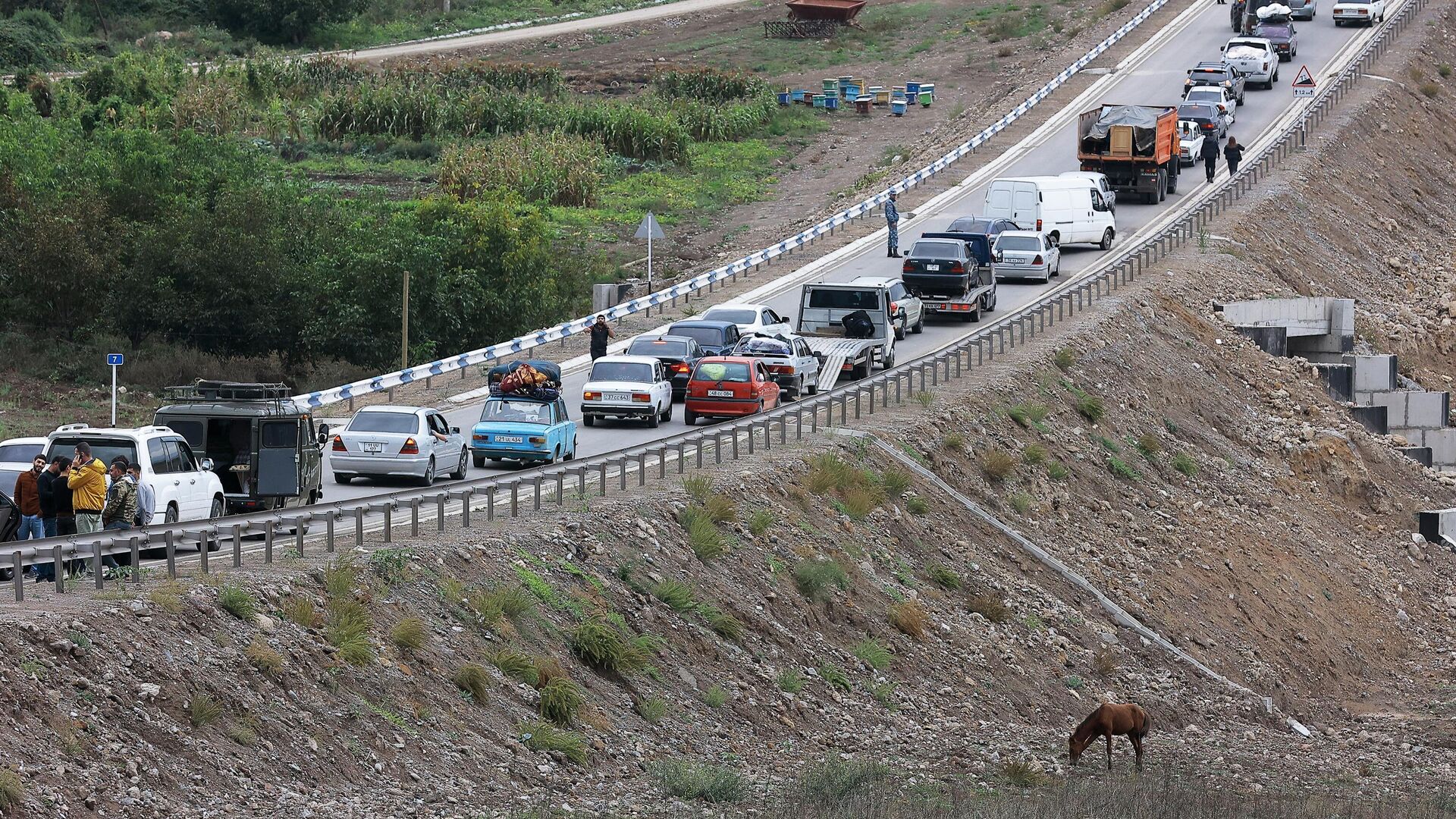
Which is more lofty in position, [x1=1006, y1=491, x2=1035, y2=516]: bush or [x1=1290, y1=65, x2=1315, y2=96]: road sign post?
[x1=1290, y1=65, x2=1315, y2=96]: road sign post

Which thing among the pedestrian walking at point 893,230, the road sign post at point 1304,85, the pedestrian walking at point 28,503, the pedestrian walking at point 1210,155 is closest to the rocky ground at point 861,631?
the pedestrian walking at point 28,503

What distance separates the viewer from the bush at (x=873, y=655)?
25.5m

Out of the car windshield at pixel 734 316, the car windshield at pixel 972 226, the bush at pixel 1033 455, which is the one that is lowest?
the bush at pixel 1033 455

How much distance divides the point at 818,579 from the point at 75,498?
9.83m

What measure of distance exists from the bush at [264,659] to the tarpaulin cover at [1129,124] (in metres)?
43.3

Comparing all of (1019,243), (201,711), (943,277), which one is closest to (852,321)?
(943,277)

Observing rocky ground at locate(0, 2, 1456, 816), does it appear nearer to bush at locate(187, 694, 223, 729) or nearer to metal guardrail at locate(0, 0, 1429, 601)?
bush at locate(187, 694, 223, 729)

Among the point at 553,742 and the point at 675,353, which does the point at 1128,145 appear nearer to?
the point at 675,353

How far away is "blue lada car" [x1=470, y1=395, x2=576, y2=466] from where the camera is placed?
3127 cm

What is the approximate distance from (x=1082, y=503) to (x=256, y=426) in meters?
15.9

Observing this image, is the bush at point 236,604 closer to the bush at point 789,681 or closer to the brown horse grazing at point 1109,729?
the bush at point 789,681

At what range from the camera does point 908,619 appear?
27.2 m

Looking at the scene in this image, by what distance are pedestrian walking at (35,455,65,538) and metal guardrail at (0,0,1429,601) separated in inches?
42.0

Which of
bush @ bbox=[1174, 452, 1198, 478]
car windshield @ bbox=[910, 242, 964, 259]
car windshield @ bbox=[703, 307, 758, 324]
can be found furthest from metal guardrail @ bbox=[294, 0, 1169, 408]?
bush @ bbox=[1174, 452, 1198, 478]
